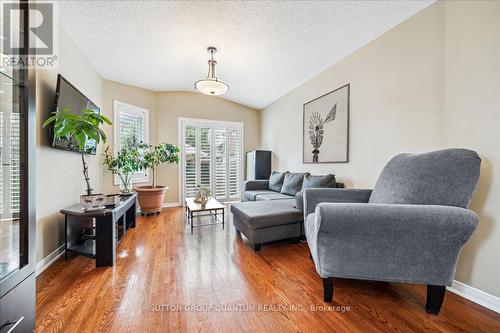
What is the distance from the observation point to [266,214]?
220cm

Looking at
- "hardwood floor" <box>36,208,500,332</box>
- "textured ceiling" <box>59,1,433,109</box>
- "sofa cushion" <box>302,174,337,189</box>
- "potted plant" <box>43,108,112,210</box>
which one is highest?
"textured ceiling" <box>59,1,433,109</box>

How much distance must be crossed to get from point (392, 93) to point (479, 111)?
79cm

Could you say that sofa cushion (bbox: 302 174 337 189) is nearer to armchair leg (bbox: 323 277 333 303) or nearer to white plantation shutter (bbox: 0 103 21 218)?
armchair leg (bbox: 323 277 333 303)

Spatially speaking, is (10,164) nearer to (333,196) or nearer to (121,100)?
(333,196)

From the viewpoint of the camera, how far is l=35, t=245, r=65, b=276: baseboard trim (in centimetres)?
180

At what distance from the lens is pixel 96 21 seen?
2098mm

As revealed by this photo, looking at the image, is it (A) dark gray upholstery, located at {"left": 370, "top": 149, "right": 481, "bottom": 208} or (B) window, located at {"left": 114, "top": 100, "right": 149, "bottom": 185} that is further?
(B) window, located at {"left": 114, "top": 100, "right": 149, "bottom": 185}

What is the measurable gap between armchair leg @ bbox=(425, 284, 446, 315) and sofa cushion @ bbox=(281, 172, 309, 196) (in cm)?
205

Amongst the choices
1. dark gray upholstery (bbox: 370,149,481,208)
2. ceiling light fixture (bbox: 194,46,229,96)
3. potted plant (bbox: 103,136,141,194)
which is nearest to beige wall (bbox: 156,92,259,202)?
Result: potted plant (bbox: 103,136,141,194)

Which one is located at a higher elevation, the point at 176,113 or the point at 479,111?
the point at 176,113

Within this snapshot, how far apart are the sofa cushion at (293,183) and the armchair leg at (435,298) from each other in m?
2.05

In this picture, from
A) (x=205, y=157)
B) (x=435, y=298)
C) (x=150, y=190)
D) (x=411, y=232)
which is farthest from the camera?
(x=205, y=157)

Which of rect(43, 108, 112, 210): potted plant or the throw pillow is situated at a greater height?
rect(43, 108, 112, 210): potted plant

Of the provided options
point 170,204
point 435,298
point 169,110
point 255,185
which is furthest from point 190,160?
point 435,298
